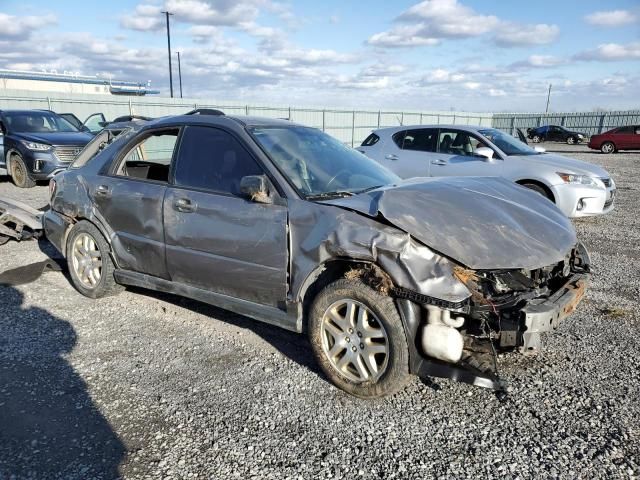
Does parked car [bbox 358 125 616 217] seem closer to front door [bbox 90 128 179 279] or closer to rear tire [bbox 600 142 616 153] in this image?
front door [bbox 90 128 179 279]

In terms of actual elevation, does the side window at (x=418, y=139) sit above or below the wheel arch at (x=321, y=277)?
above

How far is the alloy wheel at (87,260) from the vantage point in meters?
4.84

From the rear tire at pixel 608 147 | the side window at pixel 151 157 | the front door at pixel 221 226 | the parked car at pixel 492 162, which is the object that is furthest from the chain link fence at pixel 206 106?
the rear tire at pixel 608 147

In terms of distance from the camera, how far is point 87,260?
4918 millimetres

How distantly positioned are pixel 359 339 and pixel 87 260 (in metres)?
3.18

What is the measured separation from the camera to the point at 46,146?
1135 centimetres

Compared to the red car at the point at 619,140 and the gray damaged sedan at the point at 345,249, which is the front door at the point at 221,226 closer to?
the gray damaged sedan at the point at 345,249

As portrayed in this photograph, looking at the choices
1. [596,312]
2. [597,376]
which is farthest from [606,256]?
[597,376]

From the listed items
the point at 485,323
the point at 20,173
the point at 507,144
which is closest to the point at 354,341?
the point at 485,323

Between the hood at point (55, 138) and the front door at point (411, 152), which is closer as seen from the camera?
the front door at point (411, 152)

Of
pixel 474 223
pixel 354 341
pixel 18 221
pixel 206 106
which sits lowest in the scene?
pixel 18 221

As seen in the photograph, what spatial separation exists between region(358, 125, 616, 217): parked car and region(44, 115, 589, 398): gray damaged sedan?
4.05 metres

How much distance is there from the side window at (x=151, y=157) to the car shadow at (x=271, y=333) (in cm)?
Answer: 124

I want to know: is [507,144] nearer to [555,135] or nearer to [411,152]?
[411,152]
